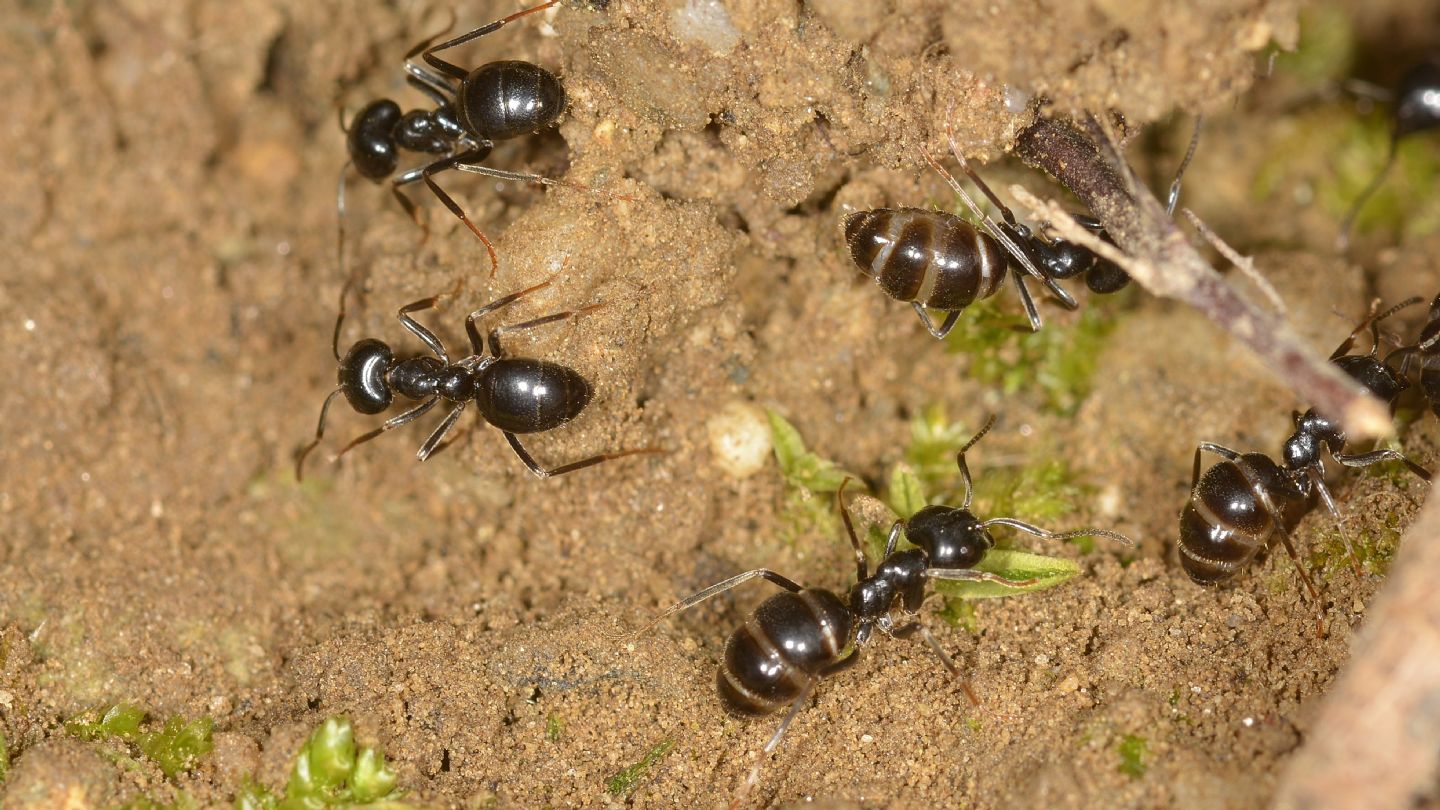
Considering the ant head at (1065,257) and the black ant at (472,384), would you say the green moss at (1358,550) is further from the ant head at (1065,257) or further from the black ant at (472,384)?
the black ant at (472,384)

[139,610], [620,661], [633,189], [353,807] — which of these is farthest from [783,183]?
[139,610]

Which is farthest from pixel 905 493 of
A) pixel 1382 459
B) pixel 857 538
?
pixel 1382 459

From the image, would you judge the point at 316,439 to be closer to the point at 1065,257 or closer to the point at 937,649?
the point at 937,649

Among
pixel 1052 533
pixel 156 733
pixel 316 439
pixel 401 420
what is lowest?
pixel 156 733

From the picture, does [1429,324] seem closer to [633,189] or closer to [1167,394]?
[1167,394]

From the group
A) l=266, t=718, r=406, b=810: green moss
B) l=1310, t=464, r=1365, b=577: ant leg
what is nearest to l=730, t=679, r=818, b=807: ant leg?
l=266, t=718, r=406, b=810: green moss

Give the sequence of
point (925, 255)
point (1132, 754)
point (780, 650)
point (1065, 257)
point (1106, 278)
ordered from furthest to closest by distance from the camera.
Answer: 1. point (1106, 278)
2. point (1065, 257)
3. point (925, 255)
4. point (780, 650)
5. point (1132, 754)

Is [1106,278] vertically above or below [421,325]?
above
